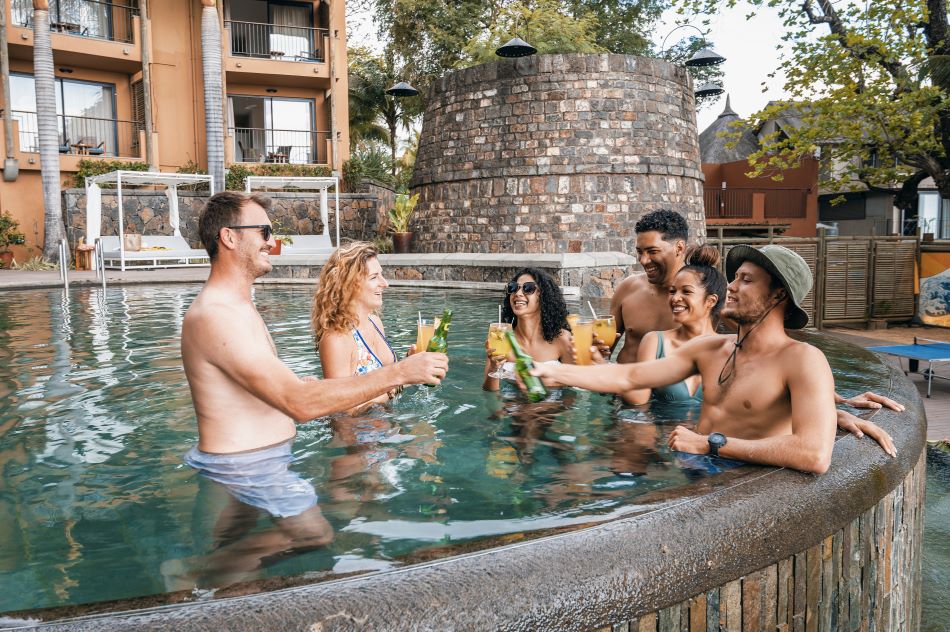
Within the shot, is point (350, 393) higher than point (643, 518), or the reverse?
point (350, 393)

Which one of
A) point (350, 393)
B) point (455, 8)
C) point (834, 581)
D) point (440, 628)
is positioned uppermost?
point (455, 8)

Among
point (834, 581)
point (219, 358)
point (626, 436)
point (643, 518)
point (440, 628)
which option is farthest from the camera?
point (626, 436)

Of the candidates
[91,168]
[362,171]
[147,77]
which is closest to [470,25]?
[362,171]

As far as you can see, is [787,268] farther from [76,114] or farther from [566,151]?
[76,114]

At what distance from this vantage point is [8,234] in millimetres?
19984

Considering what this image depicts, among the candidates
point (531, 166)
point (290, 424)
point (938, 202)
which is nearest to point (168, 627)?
point (290, 424)

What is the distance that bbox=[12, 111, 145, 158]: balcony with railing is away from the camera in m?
21.3

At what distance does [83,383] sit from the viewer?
5.87 metres

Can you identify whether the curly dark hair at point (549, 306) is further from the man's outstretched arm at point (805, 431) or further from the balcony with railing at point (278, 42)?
the balcony with railing at point (278, 42)

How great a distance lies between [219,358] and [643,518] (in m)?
1.64

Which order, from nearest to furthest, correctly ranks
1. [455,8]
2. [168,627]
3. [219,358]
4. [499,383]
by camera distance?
[168,627] < [219,358] < [499,383] < [455,8]

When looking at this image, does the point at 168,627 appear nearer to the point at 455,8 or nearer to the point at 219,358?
the point at 219,358

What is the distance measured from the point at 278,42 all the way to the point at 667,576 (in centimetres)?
2589

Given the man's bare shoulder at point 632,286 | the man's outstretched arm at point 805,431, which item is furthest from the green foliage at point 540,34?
the man's outstretched arm at point 805,431
